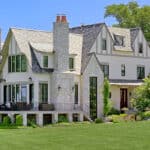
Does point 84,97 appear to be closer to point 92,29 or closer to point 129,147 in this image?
point 92,29

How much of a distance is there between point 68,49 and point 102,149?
29.6 m

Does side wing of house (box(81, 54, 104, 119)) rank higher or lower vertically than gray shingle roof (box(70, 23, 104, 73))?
lower

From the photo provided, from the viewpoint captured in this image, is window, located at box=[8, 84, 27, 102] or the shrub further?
window, located at box=[8, 84, 27, 102]

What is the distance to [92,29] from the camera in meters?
53.5

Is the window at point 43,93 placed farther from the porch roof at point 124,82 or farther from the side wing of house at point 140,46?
the side wing of house at point 140,46

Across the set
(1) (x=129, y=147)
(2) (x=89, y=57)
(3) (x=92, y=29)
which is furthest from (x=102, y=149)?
(3) (x=92, y=29)

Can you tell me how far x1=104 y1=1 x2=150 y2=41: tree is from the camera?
242ft

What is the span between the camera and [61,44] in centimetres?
4769

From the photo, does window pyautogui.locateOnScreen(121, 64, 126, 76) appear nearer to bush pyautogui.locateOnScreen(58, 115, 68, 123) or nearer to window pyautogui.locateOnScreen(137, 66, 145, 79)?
window pyautogui.locateOnScreen(137, 66, 145, 79)

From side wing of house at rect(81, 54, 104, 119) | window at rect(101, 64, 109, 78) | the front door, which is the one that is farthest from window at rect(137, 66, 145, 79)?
side wing of house at rect(81, 54, 104, 119)

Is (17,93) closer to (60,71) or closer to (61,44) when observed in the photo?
(60,71)

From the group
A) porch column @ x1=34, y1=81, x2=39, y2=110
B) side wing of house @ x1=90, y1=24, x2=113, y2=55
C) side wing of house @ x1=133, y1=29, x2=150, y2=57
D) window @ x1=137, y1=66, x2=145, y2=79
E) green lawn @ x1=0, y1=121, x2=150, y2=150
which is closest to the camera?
green lawn @ x1=0, y1=121, x2=150, y2=150

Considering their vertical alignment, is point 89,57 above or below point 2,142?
above

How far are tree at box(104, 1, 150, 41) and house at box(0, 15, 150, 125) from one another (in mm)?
19973
